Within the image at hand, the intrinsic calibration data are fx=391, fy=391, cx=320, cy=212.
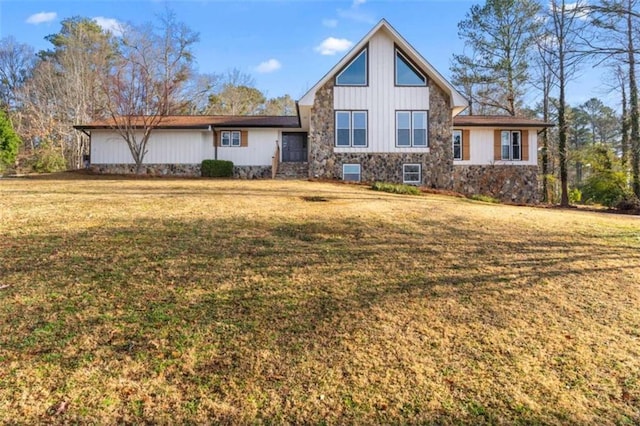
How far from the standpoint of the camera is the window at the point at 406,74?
1805 centimetres

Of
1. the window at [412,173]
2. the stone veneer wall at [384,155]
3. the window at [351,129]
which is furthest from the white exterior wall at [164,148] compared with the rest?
the window at [412,173]

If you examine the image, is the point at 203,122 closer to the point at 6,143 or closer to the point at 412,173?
the point at 6,143

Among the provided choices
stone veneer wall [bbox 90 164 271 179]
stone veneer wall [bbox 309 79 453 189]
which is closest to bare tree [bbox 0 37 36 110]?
stone veneer wall [bbox 90 164 271 179]

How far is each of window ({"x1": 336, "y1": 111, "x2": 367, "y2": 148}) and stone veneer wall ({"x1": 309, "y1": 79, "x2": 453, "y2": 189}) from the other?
360 millimetres

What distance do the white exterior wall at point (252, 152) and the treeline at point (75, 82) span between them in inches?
250

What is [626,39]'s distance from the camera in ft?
32.7

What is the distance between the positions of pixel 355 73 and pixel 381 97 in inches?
63.9

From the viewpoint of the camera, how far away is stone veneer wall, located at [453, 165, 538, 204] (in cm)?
2097

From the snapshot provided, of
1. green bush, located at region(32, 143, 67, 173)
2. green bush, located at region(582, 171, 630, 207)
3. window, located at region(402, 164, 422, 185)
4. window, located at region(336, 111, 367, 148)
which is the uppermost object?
window, located at region(336, 111, 367, 148)

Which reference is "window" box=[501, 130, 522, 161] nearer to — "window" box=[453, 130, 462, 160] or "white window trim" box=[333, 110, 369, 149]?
"window" box=[453, 130, 462, 160]

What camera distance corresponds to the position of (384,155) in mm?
18406

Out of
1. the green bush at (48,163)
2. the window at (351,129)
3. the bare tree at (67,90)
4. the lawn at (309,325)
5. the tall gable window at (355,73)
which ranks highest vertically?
the bare tree at (67,90)

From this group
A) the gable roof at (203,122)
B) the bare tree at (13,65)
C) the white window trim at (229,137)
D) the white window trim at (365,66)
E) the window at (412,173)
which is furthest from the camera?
the bare tree at (13,65)

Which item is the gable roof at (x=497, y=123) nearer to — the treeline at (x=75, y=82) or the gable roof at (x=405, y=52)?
the gable roof at (x=405, y=52)
